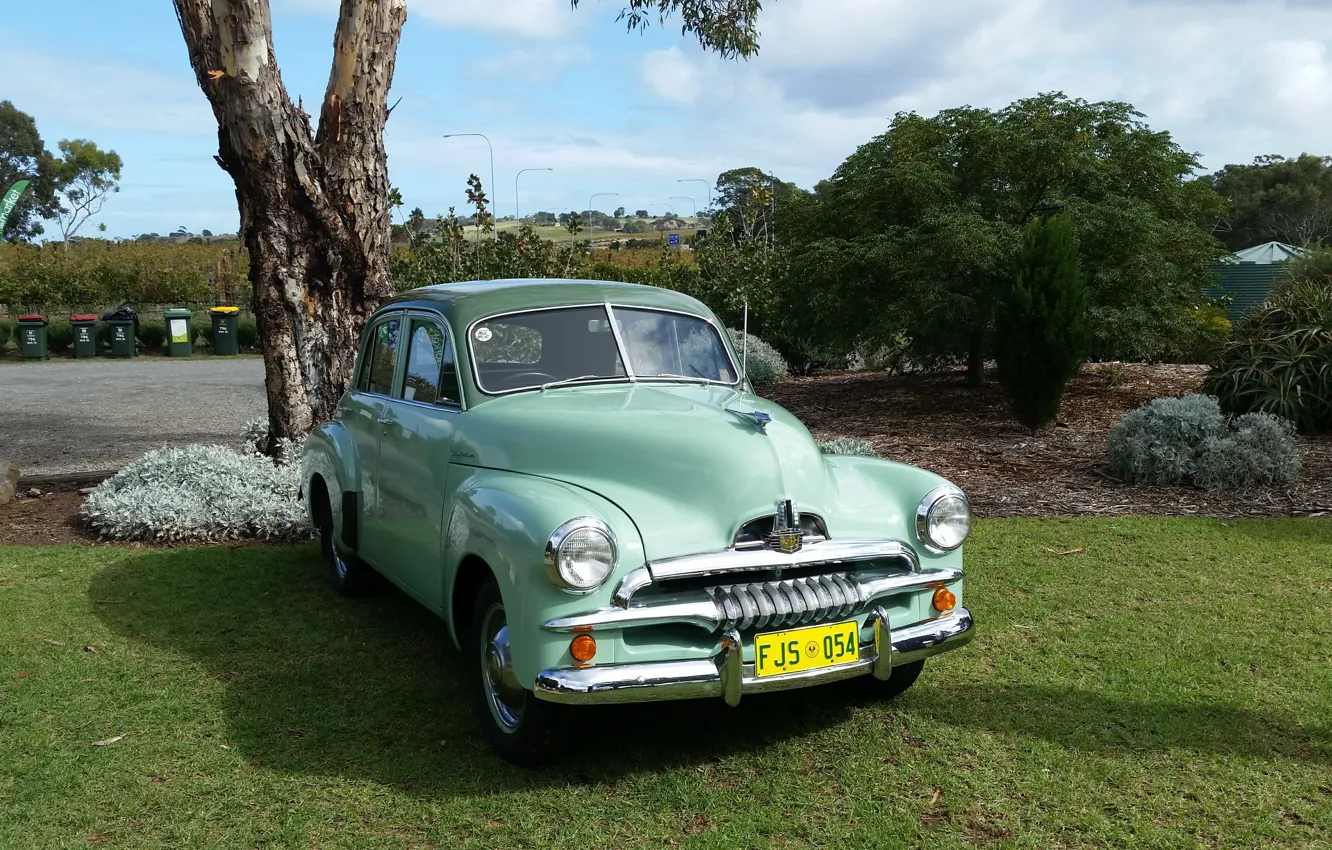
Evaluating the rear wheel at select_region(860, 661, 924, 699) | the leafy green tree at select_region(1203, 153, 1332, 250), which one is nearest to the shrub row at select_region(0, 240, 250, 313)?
the rear wheel at select_region(860, 661, 924, 699)

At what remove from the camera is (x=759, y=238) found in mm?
20594

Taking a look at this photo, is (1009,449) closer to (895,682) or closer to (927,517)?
(895,682)

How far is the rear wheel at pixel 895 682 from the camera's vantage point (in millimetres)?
4371

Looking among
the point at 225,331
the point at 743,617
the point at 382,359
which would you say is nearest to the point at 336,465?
the point at 382,359

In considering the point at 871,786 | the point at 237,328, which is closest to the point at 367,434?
the point at 871,786

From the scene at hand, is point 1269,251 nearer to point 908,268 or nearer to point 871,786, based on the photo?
point 908,268

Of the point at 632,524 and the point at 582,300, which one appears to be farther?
the point at 582,300

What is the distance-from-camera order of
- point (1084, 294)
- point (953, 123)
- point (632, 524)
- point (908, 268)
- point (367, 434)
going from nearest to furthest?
point (632, 524)
point (367, 434)
point (1084, 294)
point (908, 268)
point (953, 123)

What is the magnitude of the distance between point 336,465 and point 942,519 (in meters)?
3.34

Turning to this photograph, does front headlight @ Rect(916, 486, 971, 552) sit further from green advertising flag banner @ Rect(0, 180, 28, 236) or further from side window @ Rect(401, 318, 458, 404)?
green advertising flag banner @ Rect(0, 180, 28, 236)

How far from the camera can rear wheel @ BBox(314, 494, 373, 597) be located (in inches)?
233

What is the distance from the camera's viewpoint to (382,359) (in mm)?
5637

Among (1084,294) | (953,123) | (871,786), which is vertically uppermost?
(953,123)

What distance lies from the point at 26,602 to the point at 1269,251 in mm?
30549
